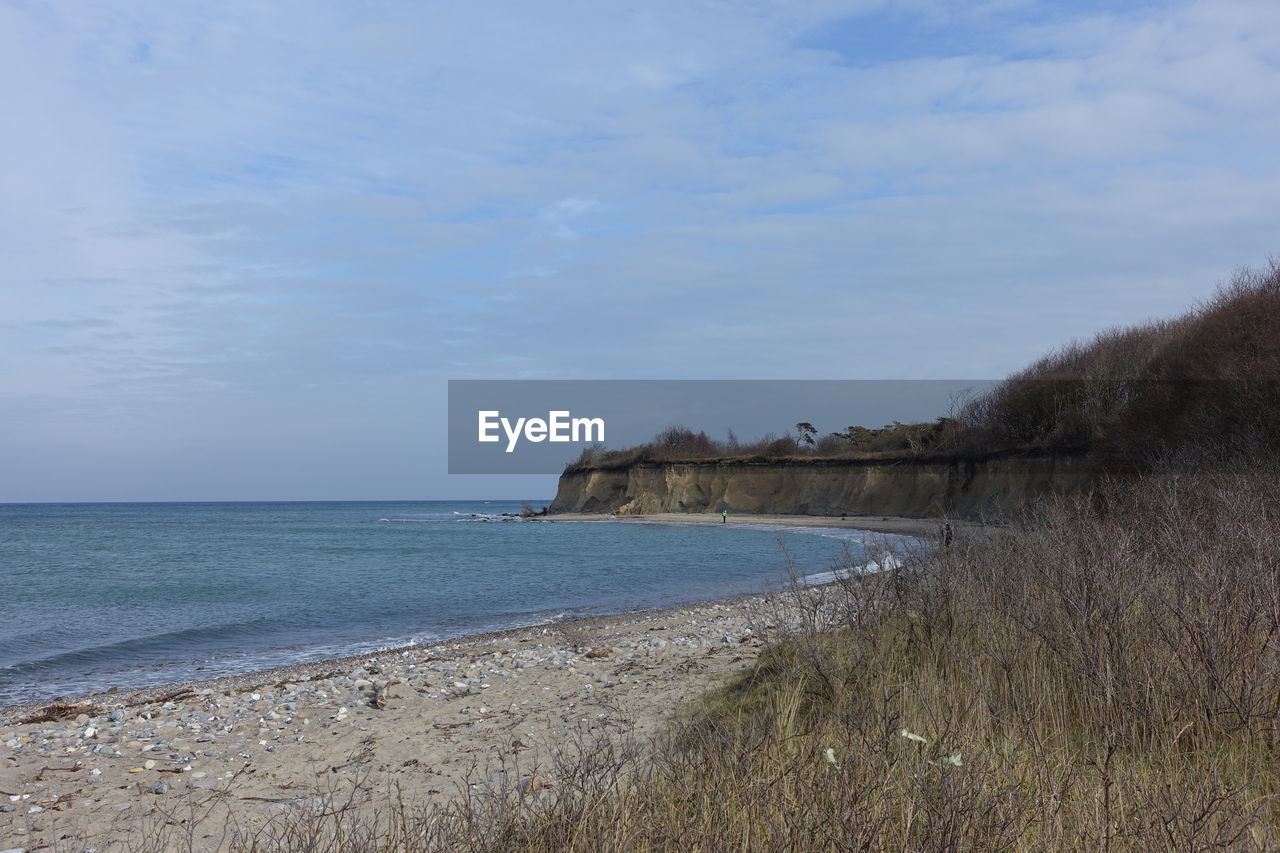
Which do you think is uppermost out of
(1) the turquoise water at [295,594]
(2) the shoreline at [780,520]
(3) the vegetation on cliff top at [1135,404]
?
(3) the vegetation on cliff top at [1135,404]

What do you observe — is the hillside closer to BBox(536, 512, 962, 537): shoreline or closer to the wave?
BBox(536, 512, 962, 537): shoreline

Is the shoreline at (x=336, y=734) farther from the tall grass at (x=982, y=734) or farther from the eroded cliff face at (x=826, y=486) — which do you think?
the eroded cliff face at (x=826, y=486)

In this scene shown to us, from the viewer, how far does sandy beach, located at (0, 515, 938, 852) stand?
6.21 metres

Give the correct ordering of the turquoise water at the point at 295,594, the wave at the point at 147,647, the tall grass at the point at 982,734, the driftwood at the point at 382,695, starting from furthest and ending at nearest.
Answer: the turquoise water at the point at 295,594, the wave at the point at 147,647, the driftwood at the point at 382,695, the tall grass at the point at 982,734

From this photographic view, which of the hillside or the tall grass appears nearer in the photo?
the tall grass

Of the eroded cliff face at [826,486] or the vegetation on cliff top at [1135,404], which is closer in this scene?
the vegetation on cliff top at [1135,404]

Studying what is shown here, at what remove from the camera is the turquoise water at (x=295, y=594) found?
15164 mm

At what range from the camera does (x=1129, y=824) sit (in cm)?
307

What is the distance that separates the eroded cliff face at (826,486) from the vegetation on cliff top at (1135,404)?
109cm

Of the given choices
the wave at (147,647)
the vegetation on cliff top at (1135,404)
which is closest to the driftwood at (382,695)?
the wave at (147,647)

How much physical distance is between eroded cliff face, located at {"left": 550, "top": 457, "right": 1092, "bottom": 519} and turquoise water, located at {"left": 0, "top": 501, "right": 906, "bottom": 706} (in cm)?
924

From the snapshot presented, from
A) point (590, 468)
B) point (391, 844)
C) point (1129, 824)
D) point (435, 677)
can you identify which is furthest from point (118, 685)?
point (590, 468)

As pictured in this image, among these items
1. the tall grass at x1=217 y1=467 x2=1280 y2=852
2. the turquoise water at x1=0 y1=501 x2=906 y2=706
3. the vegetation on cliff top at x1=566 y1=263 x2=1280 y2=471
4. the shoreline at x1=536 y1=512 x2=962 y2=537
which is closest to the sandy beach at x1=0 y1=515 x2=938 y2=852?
the tall grass at x1=217 y1=467 x2=1280 y2=852

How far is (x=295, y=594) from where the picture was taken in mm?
24344
